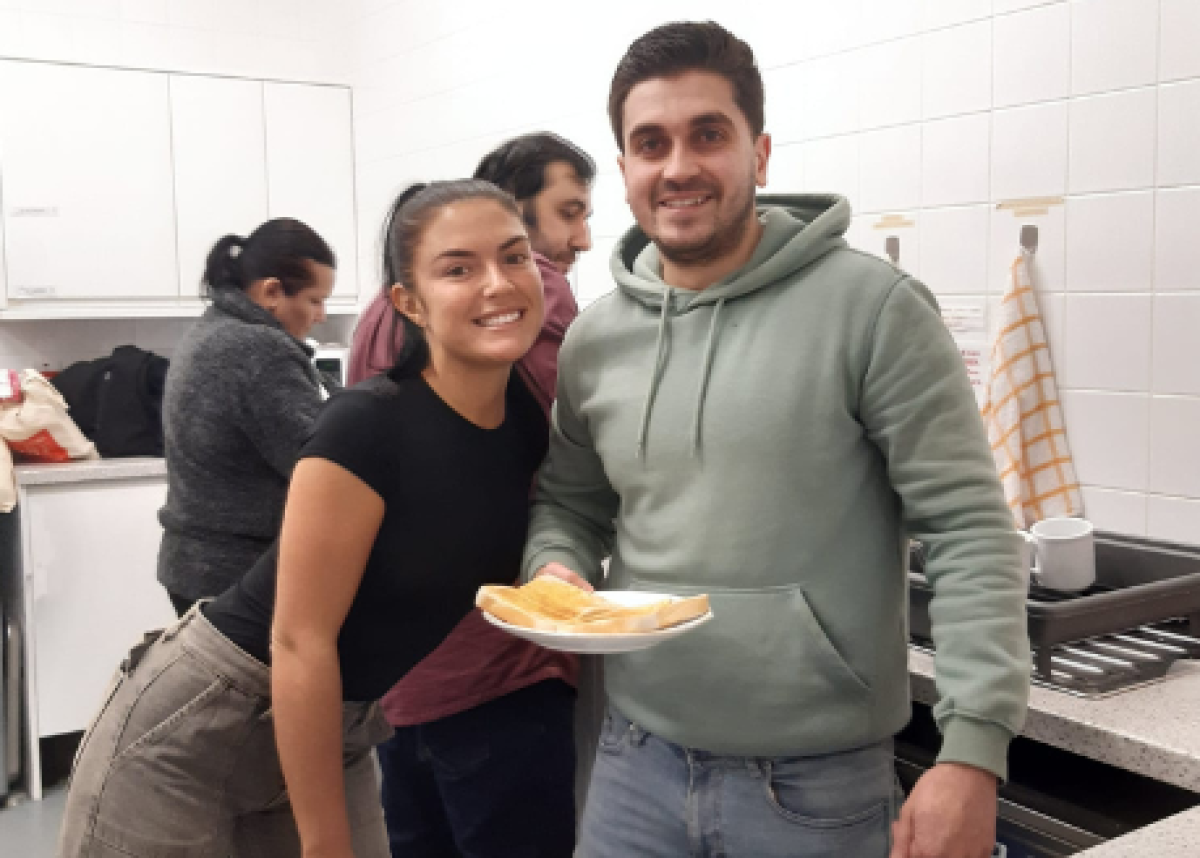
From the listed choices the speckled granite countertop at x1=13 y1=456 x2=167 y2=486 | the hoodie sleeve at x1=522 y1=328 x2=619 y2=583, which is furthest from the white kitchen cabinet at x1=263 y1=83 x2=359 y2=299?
the hoodie sleeve at x1=522 y1=328 x2=619 y2=583

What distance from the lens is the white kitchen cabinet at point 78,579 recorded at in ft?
12.0

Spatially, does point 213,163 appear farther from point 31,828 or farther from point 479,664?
point 479,664

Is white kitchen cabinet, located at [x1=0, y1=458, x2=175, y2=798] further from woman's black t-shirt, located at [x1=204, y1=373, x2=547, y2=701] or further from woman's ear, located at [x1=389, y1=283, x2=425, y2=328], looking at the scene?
woman's ear, located at [x1=389, y1=283, x2=425, y2=328]

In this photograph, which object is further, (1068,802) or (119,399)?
(119,399)

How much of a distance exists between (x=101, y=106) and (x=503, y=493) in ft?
10.3

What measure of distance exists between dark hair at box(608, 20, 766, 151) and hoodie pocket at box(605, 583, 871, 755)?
1.87 feet

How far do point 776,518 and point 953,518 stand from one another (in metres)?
0.18

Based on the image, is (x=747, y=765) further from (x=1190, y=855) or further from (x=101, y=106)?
(x=101, y=106)

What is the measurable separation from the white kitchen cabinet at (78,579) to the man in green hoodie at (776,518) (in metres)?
2.76

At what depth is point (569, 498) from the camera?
156 cm

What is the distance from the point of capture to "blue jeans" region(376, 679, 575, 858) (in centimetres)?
170

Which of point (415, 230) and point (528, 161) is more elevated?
point (528, 161)

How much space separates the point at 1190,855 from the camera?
100 cm

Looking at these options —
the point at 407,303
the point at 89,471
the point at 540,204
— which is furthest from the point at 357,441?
the point at 89,471
